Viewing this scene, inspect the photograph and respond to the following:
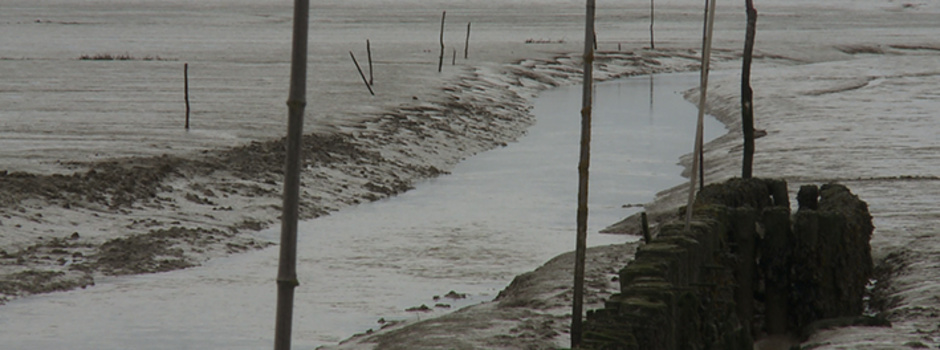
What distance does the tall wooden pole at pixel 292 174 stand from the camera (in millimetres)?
2273

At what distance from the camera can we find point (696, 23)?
8606 centimetres

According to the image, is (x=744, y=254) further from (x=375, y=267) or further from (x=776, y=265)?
(x=375, y=267)

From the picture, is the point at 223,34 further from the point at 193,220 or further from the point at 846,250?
the point at 846,250

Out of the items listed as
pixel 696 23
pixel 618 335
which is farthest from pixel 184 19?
pixel 618 335

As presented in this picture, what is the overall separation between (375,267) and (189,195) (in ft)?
13.1

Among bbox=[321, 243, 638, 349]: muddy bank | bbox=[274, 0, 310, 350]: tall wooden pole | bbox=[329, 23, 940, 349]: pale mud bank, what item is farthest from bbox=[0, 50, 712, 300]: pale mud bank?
bbox=[274, 0, 310, 350]: tall wooden pole

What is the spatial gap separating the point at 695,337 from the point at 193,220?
9053 mm

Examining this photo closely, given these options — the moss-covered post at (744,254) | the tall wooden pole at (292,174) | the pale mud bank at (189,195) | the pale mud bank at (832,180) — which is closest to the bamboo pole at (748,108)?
the pale mud bank at (832,180)

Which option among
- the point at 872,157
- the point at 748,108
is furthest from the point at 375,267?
the point at 872,157

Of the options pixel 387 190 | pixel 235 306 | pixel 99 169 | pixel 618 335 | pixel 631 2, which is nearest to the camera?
pixel 618 335

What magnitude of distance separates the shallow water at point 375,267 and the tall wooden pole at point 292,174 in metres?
7.32

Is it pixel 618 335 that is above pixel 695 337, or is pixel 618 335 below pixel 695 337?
above

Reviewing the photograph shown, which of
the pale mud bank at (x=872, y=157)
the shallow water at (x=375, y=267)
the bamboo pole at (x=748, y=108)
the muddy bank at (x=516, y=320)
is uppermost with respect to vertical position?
the bamboo pole at (x=748, y=108)

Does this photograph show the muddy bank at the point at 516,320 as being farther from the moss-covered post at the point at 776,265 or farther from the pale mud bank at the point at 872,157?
the pale mud bank at the point at 872,157
